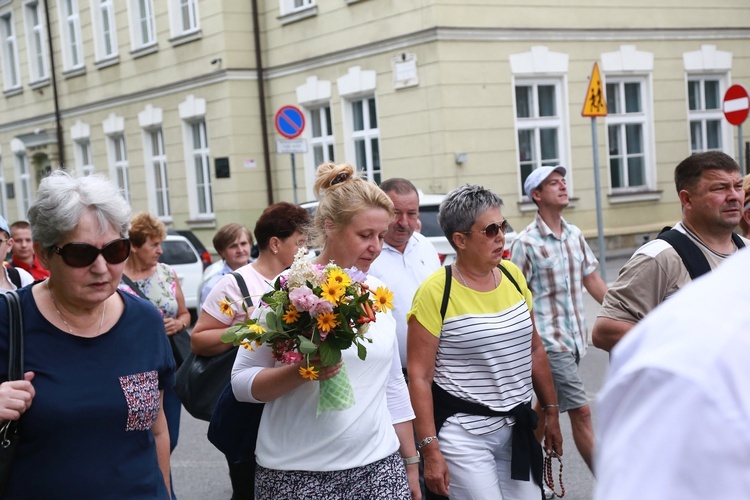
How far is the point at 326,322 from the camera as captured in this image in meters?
3.11

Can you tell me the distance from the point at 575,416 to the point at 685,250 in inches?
90.8

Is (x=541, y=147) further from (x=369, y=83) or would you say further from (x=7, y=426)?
(x=7, y=426)

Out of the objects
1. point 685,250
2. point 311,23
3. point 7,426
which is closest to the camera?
point 7,426

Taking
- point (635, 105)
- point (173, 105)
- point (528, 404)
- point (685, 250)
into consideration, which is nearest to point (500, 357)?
point (528, 404)

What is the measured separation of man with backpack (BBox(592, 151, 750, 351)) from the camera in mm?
3736

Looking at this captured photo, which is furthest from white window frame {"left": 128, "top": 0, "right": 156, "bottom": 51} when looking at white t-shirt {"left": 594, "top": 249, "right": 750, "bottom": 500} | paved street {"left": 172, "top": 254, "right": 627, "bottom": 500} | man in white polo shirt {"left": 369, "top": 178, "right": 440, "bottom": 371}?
white t-shirt {"left": 594, "top": 249, "right": 750, "bottom": 500}

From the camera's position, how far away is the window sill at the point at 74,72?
27.4 metres

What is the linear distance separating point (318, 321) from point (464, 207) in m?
1.32

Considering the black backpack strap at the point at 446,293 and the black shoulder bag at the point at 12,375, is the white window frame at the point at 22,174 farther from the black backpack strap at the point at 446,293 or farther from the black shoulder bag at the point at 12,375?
the black shoulder bag at the point at 12,375

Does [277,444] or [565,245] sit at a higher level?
[565,245]

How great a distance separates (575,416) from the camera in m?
5.86

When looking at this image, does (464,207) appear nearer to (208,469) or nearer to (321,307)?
(321,307)

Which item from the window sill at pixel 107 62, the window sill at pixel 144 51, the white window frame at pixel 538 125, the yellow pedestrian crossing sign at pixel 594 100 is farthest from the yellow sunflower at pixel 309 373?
the window sill at pixel 107 62

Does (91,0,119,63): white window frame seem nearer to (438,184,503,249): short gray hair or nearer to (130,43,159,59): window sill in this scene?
(130,43,159,59): window sill
